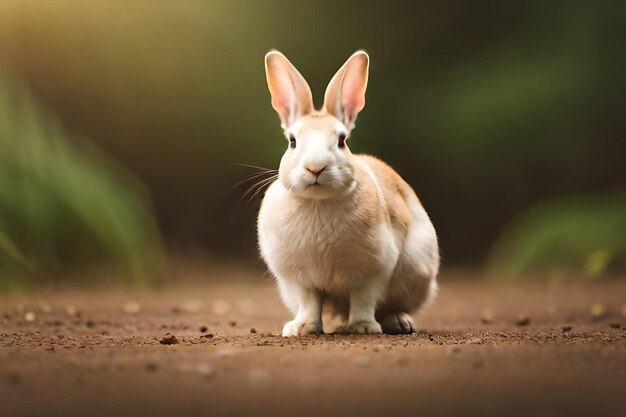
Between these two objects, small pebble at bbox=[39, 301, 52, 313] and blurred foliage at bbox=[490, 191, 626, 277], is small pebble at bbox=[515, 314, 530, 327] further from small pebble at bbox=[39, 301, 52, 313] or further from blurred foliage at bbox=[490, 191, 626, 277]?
Result: small pebble at bbox=[39, 301, 52, 313]

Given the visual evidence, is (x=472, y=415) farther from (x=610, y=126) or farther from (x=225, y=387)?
(x=610, y=126)

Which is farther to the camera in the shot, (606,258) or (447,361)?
(606,258)

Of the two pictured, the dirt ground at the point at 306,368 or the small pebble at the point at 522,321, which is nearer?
the dirt ground at the point at 306,368

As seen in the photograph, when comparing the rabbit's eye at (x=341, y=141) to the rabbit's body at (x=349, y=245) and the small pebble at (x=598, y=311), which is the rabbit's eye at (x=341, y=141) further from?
the small pebble at (x=598, y=311)

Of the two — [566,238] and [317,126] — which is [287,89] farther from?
[566,238]

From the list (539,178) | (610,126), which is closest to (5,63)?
(539,178)

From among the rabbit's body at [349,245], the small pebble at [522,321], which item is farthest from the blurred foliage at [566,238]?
the rabbit's body at [349,245]
